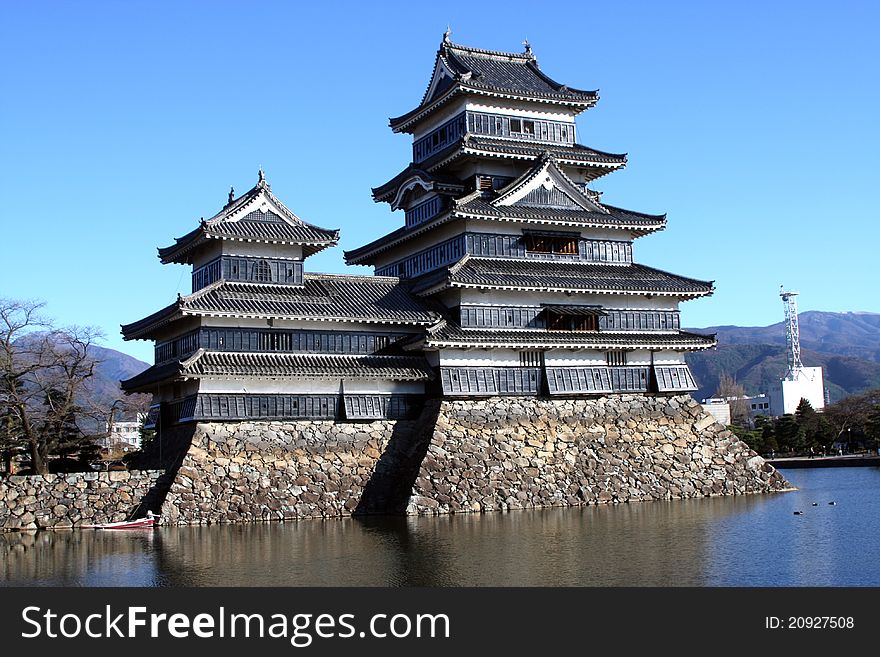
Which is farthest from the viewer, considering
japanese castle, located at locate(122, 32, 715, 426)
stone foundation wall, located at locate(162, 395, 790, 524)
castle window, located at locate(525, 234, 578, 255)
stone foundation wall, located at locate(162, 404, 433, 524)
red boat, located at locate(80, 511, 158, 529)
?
castle window, located at locate(525, 234, 578, 255)

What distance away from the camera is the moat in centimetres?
2381

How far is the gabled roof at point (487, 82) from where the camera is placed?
4741 cm

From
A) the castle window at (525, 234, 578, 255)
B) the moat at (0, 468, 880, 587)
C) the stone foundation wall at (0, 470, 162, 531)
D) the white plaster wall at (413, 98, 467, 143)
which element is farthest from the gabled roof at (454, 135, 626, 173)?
the stone foundation wall at (0, 470, 162, 531)

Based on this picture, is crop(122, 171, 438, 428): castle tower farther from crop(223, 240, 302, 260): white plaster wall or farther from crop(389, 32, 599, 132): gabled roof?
crop(389, 32, 599, 132): gabled roof

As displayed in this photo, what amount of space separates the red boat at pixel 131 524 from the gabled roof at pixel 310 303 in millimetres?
7539

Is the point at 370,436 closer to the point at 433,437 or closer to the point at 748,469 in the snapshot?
the point at 433,437

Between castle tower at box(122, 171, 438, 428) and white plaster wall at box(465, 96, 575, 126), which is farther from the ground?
white plaster wall at box(465, 96, 575, 126)

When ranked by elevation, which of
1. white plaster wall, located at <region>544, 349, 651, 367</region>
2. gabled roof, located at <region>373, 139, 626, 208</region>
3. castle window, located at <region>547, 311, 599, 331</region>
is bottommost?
white plaster wall, located at <region>544, 349, 651, 367</region>

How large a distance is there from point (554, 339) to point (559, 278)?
2.74m

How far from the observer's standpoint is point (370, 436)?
4144 cm

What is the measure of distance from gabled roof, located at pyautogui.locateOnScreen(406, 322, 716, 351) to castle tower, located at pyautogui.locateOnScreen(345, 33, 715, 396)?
0.21 ft

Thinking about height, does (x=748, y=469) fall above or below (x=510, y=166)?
below
